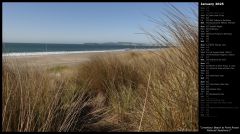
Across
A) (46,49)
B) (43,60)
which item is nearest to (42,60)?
(43,60)

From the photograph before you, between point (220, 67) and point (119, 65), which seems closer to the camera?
point (220, 67)

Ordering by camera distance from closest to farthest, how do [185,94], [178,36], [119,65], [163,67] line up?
1. [185,94]
2. [178,36]
3. [163,67]
4. [119,65]

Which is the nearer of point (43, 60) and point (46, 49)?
point (46, 49)

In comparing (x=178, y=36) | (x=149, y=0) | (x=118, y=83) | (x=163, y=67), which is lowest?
(x=118, y=83)

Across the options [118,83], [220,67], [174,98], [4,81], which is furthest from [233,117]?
[118,83]

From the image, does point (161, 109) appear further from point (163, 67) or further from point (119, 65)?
point (119, 65)

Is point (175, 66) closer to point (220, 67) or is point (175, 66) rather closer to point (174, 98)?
point (174, 98)

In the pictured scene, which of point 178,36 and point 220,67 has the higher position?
point 178,36

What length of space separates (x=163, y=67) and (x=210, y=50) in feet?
3.22

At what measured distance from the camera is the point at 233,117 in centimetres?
255

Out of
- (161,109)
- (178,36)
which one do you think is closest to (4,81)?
(161,109)

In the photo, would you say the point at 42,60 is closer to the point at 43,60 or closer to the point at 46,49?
the point at 43,60

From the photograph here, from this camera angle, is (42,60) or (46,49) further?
(42,60)


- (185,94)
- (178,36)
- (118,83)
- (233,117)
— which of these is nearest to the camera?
(233,117)
